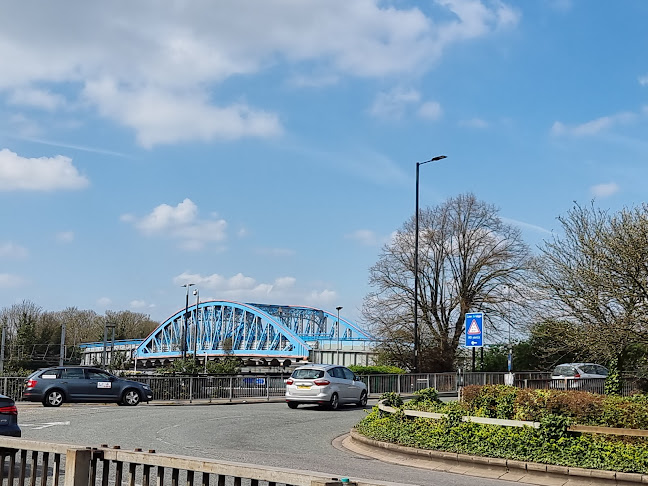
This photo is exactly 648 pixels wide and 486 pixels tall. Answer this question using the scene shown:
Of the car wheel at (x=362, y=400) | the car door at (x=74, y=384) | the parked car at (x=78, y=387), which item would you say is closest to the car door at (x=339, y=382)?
the car wheel at (x=362, y=400)

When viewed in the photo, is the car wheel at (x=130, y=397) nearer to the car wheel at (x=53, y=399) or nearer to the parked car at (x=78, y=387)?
the parked car at (x=78, y=387)

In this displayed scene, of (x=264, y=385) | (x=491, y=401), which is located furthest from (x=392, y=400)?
(x=264, y=385)

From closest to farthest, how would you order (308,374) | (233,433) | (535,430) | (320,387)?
(535,430) < (233,433) < (320,387) < (308,374)

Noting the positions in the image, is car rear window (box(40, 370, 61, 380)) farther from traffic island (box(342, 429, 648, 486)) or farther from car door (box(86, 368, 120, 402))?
traffic island (box(342, 429, 648, 486))

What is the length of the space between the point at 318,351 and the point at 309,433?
70205 millimetres

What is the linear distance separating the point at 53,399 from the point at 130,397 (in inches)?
107

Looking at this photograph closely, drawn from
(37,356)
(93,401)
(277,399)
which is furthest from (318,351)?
(93,401)

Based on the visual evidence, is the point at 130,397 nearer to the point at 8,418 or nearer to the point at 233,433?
the point at 233,433

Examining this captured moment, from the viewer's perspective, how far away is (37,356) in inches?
3625

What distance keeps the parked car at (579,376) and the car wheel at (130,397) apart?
1726cm

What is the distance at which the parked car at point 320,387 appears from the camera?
25688 millimetres

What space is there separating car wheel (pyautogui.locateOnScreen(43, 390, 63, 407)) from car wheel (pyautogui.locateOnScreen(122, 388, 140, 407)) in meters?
2.25

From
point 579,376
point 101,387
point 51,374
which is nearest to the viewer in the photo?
point 51,374

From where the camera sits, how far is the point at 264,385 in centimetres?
3266
